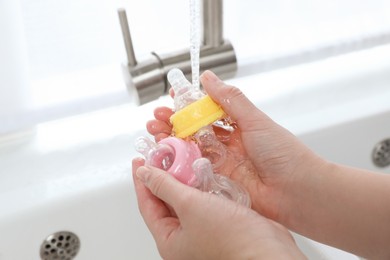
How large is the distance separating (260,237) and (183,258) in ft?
0.28

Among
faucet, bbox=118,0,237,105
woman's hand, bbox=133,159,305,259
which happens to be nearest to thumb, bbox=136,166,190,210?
woman's hand, bbox=133,159,305,259

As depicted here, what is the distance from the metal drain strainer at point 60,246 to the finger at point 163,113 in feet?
0.82

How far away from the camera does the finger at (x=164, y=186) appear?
56cm

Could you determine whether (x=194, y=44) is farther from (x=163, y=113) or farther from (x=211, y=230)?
(x=211, y=230)

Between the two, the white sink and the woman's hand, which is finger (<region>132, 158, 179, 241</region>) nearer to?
the woman's hand

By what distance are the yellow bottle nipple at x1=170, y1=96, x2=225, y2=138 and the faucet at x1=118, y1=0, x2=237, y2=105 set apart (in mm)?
157

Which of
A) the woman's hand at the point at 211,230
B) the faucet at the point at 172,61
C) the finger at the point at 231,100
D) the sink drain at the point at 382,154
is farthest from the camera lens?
the sink drain at the point at 382,154

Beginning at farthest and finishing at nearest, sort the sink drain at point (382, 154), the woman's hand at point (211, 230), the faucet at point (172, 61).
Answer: the sink drain at point (382, 154), the faucet at point (172, 61), the woman's hand at point (211, 230)

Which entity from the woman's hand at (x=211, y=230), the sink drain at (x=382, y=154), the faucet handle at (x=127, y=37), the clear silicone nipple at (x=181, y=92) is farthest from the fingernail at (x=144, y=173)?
the sink drain at (x=382, y=154)

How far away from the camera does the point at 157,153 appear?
0.62m

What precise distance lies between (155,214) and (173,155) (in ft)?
0.23

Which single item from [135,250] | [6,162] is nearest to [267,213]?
[135,250]

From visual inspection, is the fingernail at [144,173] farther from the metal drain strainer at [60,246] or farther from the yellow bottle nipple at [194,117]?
the metal drain strainer at [60,246]

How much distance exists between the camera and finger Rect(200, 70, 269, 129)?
64 cm
